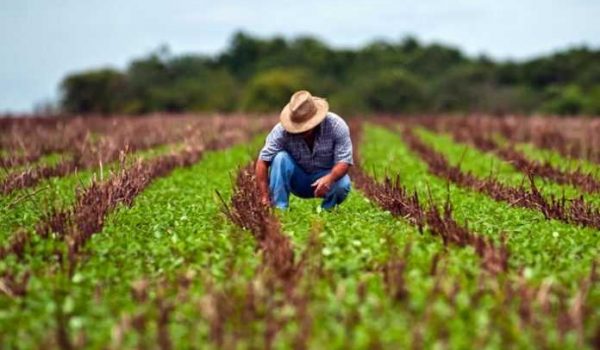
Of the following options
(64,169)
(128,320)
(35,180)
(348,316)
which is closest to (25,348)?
(128,320)

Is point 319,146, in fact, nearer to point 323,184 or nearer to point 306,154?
point 306,154

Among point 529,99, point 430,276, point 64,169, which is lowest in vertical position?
point 529,99

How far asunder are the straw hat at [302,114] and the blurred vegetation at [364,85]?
4128 cm

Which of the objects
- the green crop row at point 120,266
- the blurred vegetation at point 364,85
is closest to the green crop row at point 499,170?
the green crop row at point 120,266

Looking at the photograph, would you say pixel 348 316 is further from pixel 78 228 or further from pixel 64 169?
pixel 64 169

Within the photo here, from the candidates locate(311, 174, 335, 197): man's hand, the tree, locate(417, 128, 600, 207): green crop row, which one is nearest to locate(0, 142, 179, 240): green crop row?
locate(311, 174, 335, 197): man's hand

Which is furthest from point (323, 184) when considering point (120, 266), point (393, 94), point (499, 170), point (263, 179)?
point (393, 94)

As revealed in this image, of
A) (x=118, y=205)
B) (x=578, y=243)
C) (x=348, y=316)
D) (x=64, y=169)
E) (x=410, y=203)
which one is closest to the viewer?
(x=348, y=316)

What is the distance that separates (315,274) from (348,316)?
905 mm

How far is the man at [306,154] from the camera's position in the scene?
25.5 feet

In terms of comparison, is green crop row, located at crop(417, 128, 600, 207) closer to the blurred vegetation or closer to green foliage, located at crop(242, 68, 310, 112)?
the blurred vegetation

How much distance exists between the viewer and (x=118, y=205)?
8.19 meters

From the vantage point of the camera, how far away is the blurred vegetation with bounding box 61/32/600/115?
56938 mm

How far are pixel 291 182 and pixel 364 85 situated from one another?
5458 cm
